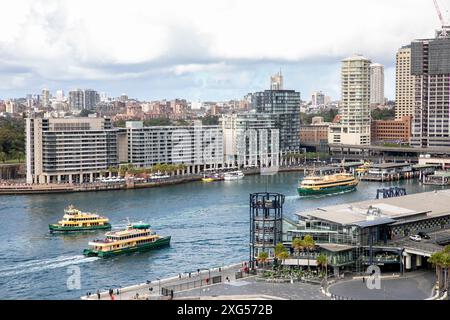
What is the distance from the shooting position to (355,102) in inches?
976

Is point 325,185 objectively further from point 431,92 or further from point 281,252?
point 281,252

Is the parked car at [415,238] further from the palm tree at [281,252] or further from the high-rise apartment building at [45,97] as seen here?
the high-rise apartment building at [45,97]

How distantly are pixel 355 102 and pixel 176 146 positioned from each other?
23.7 feet

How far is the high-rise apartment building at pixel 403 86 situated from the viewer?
2873 cm

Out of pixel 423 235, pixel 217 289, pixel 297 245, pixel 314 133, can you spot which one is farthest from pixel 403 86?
pixel 217 289

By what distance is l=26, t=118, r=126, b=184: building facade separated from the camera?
17375 millimetres

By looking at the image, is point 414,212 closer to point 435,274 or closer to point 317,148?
point 435,274

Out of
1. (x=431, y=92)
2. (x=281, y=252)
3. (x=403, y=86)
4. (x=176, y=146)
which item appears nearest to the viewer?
(x=281, y=252)

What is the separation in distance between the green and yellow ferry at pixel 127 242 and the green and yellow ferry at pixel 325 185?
6.53 m

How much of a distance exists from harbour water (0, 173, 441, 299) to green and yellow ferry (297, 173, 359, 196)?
0.80ft

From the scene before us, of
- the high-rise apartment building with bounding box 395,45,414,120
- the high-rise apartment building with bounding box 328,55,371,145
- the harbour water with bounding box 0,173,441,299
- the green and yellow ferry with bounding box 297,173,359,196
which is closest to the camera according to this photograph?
the harbour water with bounding box 0,173,441,299

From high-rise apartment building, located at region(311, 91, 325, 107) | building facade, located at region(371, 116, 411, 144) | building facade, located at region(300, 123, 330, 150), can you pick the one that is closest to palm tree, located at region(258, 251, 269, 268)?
building facade, located at region(300, 123, 330, 150)

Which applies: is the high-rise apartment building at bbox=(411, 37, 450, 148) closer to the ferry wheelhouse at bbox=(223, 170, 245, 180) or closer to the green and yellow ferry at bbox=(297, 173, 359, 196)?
Result: the ferry wheelhouse at bbox=(223, 170, 245, 180)

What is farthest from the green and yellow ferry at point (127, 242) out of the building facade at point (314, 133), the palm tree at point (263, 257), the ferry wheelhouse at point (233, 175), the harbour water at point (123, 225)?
the building facade at point (314, 133)
